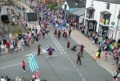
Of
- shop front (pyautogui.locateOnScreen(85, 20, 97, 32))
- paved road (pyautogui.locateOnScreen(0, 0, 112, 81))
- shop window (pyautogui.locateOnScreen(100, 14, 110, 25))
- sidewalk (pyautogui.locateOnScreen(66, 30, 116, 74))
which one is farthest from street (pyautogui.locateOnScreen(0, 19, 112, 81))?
shop front (pyautogui.locateOnScreen(85, 20, 97, 32))

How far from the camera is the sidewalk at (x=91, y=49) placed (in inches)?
640

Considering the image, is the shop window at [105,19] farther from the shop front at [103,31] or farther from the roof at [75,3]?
the roof at [75,3]

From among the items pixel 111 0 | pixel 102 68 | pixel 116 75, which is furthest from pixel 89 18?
pixel 116 75

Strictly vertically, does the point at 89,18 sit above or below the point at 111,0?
below

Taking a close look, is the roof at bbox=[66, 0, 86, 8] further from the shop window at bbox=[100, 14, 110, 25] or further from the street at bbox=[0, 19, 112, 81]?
the street at bbox=[0, 19, 112, 81]

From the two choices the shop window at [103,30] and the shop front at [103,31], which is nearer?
the shop front at [103,31]

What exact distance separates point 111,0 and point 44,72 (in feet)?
62.6

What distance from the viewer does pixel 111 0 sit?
25.5m

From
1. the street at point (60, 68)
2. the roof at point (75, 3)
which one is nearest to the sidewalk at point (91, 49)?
the street at point (60, 68)

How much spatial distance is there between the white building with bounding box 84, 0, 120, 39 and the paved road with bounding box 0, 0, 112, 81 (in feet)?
30.9

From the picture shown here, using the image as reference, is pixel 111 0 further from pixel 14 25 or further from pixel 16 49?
Result: pixel 14 25

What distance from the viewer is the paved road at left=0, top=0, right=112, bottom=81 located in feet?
44.8

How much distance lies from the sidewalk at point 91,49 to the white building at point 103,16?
13.1 ft

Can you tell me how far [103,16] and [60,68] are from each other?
16.5 metres
